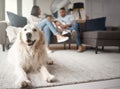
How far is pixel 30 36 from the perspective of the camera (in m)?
1.84

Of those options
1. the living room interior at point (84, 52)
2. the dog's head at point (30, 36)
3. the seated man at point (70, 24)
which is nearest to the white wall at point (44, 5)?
the living room interior at point (84, 52)

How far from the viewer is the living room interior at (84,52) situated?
62.0 inches

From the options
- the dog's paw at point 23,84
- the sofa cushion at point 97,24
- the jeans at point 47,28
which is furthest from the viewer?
the sofa cushion at point 97,24

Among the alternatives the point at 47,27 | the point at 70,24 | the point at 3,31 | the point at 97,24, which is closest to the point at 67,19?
the point at 70,24

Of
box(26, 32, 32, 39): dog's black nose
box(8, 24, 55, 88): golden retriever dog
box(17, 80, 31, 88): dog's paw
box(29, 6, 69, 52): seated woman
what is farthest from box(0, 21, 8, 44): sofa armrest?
box(17, 80, 31, 88): dog's paw

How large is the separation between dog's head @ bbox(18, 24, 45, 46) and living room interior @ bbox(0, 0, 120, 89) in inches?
12.9

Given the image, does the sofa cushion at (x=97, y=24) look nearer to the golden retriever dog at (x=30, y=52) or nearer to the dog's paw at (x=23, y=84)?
the golden retriever dog at (x=30, y=52)

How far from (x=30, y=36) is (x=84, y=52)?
1949 millimetres

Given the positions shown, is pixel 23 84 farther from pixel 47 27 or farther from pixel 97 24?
pixel 97 24

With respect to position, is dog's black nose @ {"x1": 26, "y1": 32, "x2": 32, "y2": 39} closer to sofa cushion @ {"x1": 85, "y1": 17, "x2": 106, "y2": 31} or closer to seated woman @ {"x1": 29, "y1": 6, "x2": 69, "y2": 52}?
seated woman @ {"x1": 29, "y1": 6, "x2": 69, "y2": 52}

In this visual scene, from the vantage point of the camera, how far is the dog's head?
6.03ft

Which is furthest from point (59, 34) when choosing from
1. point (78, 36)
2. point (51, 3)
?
point (51, 3)

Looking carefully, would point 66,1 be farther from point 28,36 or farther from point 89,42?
point 28,36

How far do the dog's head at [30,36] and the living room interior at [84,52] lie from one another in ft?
1.07
